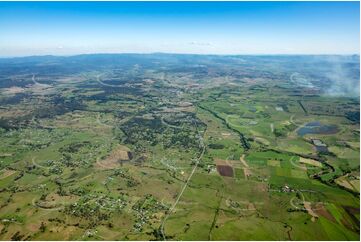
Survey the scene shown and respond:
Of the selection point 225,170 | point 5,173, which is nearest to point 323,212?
point 225,170

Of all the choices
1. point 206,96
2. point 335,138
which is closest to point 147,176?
point 335,138

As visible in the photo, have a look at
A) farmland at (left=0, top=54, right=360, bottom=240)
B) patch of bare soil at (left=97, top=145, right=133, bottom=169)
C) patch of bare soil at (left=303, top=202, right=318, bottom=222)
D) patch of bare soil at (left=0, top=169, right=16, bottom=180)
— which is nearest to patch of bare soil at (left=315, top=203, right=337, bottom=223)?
farmland at (left=0, top=54, right=360, bottom=240)

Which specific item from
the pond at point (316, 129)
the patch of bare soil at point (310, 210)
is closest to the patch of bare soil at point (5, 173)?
the patch of bare soil at point (310, 210)

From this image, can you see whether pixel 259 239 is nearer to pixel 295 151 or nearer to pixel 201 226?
pixel 201 226

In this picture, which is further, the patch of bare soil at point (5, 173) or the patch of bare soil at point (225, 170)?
the patch of bare soil at point (225, 170)

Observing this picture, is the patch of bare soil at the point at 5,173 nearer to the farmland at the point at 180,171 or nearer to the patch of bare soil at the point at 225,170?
the farmland at the point at 180,171

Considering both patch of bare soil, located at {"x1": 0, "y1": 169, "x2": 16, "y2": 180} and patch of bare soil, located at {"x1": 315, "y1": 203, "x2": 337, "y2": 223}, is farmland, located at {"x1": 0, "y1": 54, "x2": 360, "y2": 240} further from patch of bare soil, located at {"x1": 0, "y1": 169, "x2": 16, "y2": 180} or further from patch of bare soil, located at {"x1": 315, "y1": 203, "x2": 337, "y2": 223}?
patch of bare soil, located at {"x1": 0, "y1": 169, "x2": 16, "y2": 180}
